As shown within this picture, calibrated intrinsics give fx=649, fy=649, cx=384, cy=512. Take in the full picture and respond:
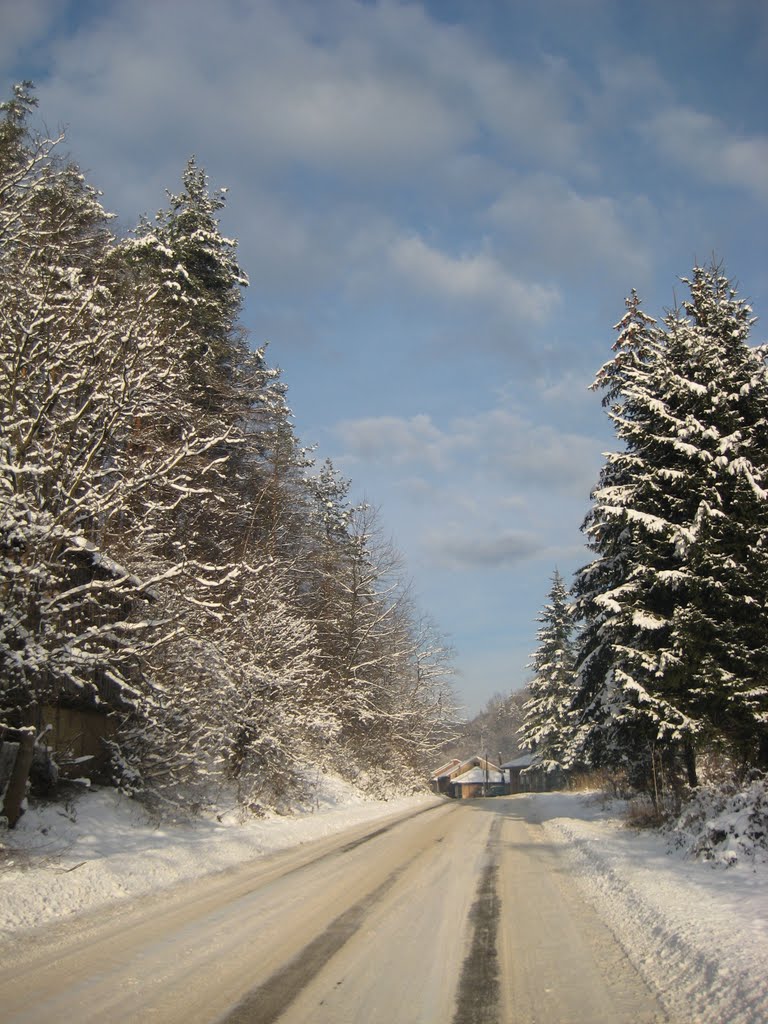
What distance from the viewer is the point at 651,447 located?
561 inches

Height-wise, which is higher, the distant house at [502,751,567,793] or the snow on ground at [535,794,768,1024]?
the snow on ground at [535,794,768,1024]

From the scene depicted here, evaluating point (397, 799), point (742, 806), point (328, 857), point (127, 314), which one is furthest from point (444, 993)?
point (397, 799)

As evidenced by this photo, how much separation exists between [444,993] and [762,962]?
8.02ft

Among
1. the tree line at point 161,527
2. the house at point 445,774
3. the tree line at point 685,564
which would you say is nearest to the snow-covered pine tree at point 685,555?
the tree line at point 685,564

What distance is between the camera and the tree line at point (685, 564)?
11.4 metres

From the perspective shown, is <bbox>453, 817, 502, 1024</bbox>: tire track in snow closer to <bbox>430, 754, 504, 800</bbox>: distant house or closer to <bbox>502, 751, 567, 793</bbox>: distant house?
<bbox>502, 751, 567, 793</bbox>: distant house

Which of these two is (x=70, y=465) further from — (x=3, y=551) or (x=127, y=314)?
(x=127, y=314)

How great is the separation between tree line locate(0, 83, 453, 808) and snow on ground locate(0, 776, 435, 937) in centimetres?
100

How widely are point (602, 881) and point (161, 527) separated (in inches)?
502

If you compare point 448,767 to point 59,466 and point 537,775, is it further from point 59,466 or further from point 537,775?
point 59,466

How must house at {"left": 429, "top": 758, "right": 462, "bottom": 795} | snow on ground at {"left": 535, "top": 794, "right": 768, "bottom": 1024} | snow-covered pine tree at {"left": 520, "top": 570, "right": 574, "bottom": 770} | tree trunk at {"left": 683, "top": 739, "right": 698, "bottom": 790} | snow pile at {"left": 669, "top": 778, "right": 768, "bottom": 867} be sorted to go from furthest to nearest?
house at {"left": 429, "top": 758, "right": 462, "bottom": 795}, snow-covered pine tree at {"left": 520, "top": 570, "right": 574, "bottom": 770}, tree trunk at {"left": 683, "top": 739, "right": 698, "bottom": 790}, snow pile at {"left": 669, "top": 778, "right": 768, "bottom": 867}, snow on ground at {"left": 535, "top": 794, "right": 768, "bottom": 1024}

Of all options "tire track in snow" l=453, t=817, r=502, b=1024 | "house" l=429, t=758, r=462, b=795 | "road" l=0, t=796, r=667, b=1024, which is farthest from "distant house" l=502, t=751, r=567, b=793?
"tire track in snow" l=453, t=817, r=502, b=1024

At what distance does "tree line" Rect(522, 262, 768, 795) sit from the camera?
37.3ft

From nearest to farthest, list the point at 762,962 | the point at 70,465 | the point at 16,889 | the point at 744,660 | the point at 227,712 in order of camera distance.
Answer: the point at 762,962 → the point at 16,889 → the point at 70,465 → the point at 744,660 → the point at 227,712
